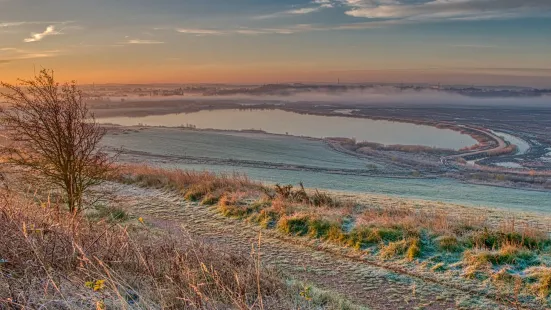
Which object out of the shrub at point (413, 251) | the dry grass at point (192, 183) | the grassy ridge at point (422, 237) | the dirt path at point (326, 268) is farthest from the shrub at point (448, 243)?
the dry grass at point (192, 183)

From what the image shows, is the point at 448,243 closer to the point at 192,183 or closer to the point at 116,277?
the point at 116,277

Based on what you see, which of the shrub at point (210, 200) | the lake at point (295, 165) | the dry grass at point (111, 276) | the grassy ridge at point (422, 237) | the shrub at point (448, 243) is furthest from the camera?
the lake at point (295, 165)

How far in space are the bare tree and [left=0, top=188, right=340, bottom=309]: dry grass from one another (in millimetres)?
5843

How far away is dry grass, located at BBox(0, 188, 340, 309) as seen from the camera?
4480mm

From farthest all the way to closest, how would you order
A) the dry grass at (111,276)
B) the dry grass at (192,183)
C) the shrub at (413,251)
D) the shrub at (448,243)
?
the dry grass at (192,183) → the shrub at (448,243) → the shrub at (413,251) → the dry grass at (111,276)

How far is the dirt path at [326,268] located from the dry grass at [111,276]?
165cm

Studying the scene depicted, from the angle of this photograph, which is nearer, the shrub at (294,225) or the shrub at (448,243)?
the shrub at (448,243)

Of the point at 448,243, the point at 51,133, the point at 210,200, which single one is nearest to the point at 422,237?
the point at 448,243

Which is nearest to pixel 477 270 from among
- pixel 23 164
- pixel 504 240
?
pixel 504 240

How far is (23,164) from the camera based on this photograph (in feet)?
41.8

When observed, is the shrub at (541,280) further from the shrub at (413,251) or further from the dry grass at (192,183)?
the dry grass at (192,183)

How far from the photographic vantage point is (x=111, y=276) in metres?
5.15

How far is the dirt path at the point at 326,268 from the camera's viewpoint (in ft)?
29.2

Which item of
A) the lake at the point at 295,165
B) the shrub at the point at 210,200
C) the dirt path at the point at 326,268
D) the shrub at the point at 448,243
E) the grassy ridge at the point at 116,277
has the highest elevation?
the grassy ridge at the point at 116,277
